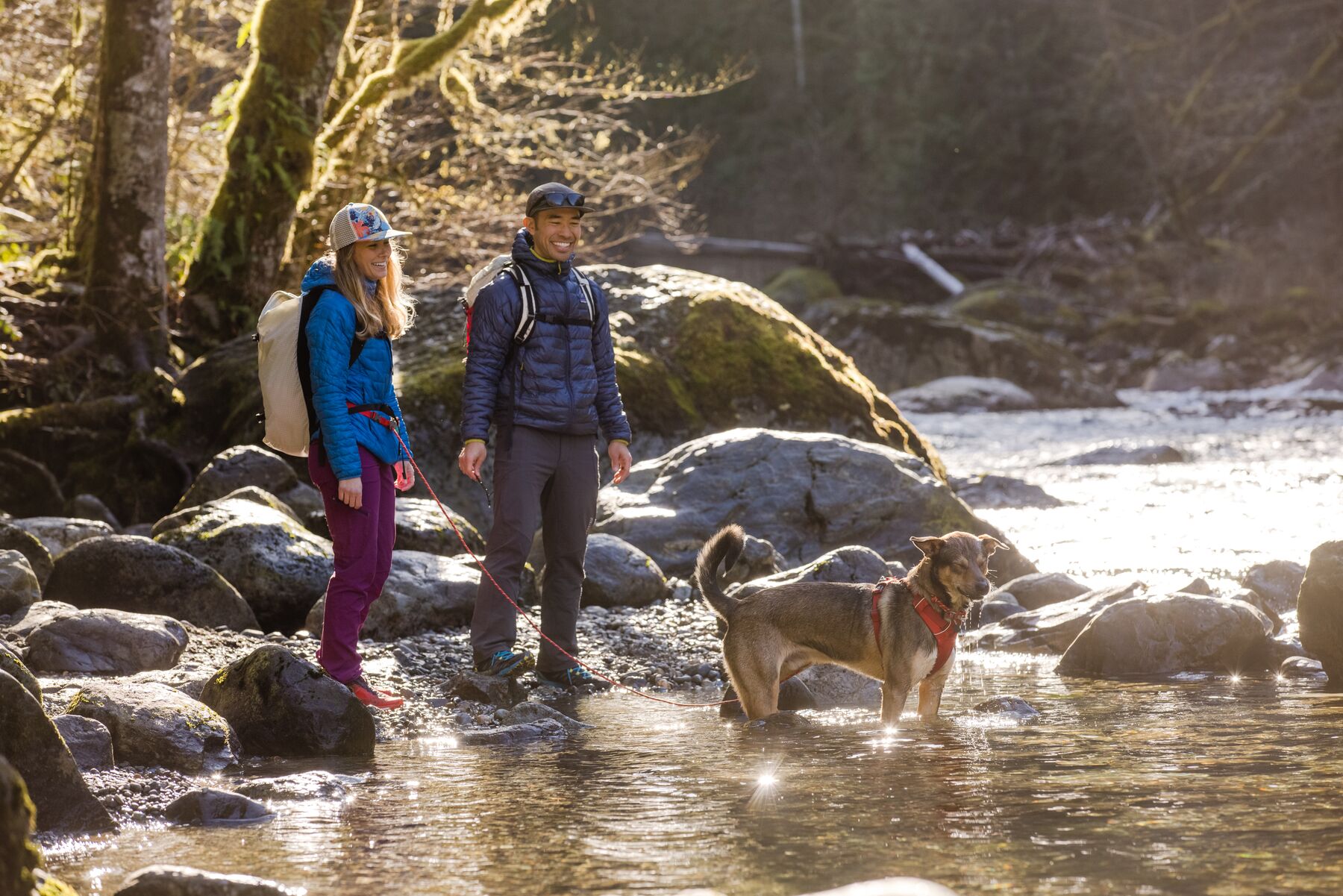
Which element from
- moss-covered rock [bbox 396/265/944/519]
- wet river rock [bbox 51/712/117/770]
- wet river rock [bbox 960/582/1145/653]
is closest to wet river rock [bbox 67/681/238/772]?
wet river rock [bbox 51/712/117/770]

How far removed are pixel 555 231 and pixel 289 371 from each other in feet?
5.35

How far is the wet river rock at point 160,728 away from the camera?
5809 mm

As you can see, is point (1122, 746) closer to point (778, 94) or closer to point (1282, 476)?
point (1282, 476)

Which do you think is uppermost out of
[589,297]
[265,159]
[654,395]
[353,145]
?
[353,145]

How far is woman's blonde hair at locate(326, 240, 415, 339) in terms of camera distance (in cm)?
653

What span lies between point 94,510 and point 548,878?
31.4 feet

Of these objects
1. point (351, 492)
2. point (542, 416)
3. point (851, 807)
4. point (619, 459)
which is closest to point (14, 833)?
point (851, 807)

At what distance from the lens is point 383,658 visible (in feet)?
26.3

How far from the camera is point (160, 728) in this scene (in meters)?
5.88

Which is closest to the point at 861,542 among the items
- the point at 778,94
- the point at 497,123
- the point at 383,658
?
the point at 383,658

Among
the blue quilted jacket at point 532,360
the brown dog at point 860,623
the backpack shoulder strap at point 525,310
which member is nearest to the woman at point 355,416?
the blue quilted jacket at point 532,360

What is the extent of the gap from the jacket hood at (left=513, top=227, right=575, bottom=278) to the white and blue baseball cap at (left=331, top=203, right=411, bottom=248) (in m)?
0.93

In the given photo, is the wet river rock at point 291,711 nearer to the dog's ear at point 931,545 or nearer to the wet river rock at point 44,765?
the wet river rock at point 44,765

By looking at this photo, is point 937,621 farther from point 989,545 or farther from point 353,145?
point 353,145
